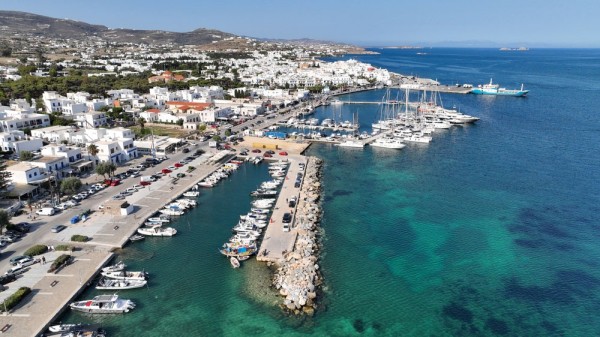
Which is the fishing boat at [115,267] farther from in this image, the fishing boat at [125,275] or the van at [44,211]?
the van at [44,211]

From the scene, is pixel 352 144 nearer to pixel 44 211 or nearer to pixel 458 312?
pixel 458 312

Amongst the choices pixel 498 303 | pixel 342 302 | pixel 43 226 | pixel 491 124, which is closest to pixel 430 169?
pixel 498 303

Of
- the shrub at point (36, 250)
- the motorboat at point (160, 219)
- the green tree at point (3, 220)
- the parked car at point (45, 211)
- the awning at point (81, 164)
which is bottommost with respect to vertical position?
the motorboat at point (160, 219)

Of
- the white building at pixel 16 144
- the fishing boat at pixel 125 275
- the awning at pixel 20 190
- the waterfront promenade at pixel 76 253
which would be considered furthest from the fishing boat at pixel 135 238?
the white building at pixel 16 144

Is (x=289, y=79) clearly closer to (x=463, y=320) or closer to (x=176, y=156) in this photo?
(x=176, y=156)

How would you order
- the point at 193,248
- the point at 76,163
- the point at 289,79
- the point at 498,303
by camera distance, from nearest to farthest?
1. the point at 498,303
2. the point at 193,248
3. the point at 76,163
4. the point at 289,79

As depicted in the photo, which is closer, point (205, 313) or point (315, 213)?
point (205, 313)
